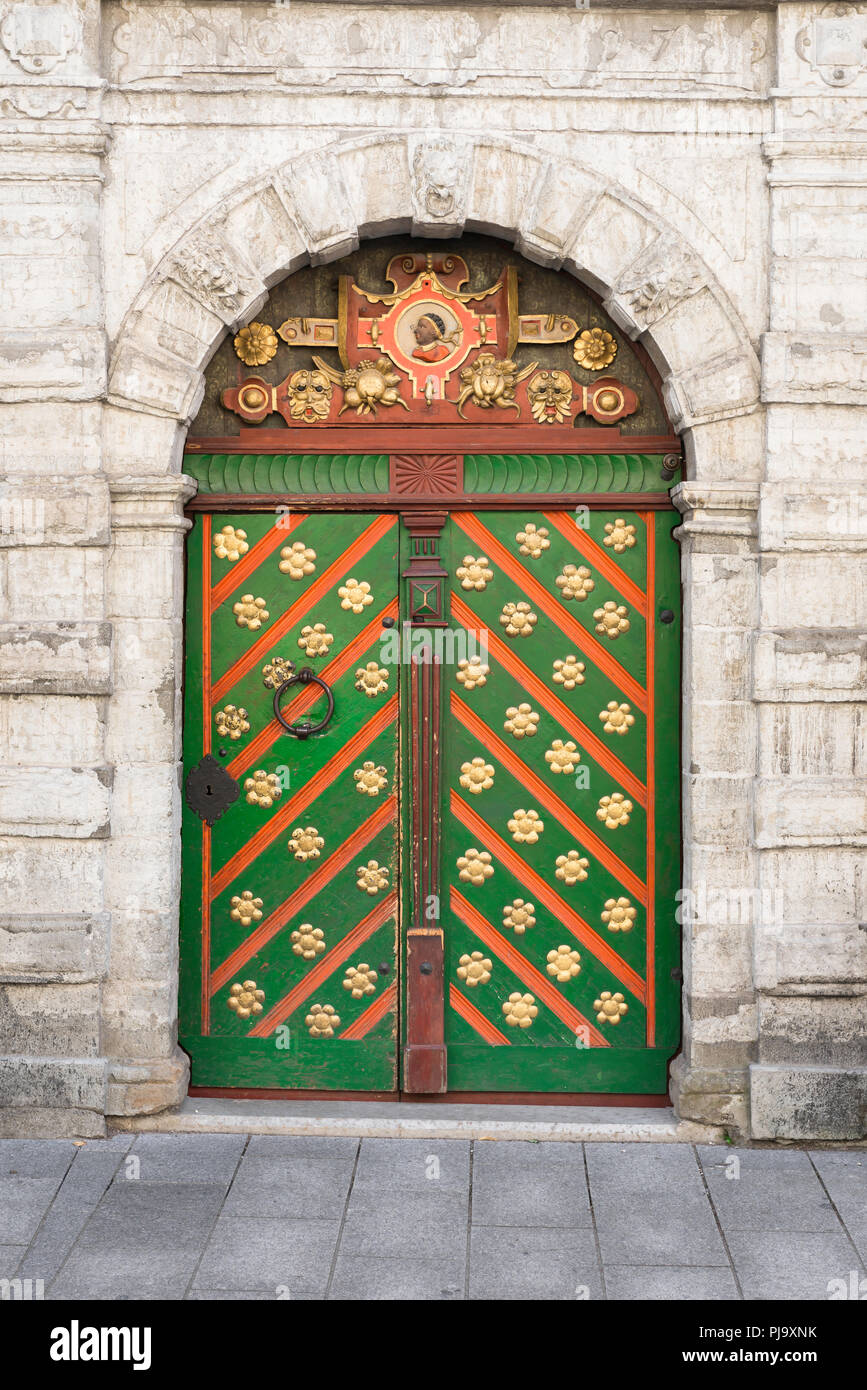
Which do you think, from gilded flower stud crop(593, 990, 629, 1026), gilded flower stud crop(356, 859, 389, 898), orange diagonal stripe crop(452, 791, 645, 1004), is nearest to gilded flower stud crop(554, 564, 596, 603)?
orange diagonal stripe crop(452, 791, 645, 1004)

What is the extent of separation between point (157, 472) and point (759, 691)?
7.98 ft

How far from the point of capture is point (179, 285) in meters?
4.77

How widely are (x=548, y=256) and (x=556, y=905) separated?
2.54 metres

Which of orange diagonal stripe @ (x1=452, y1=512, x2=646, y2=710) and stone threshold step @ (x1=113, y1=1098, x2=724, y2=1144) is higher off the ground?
orange diagonal stripe @ (x1=452, y1=512, x2=646, y2=710)

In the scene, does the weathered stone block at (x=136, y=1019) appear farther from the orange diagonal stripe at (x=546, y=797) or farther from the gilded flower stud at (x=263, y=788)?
the orange diagonal stripe at (x=546, y=797)

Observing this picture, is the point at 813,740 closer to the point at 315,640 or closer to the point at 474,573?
the point at 474,573

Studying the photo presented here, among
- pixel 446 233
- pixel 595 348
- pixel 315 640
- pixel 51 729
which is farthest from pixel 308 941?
pixel 446 233

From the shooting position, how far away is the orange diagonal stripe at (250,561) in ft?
16.7

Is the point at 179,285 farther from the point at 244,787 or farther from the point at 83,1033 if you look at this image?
the point at 83,1033

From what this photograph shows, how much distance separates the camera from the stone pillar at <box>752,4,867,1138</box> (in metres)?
4.70

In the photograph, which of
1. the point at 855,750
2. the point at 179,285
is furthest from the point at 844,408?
the point at 179,285

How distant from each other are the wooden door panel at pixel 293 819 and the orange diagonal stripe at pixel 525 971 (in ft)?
1.01

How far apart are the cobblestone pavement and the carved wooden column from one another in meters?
0.36

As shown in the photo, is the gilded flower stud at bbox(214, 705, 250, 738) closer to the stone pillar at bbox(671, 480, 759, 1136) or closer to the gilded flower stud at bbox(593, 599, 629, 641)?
the gilded flower stud at bbox(593, 599, 629, 641)
